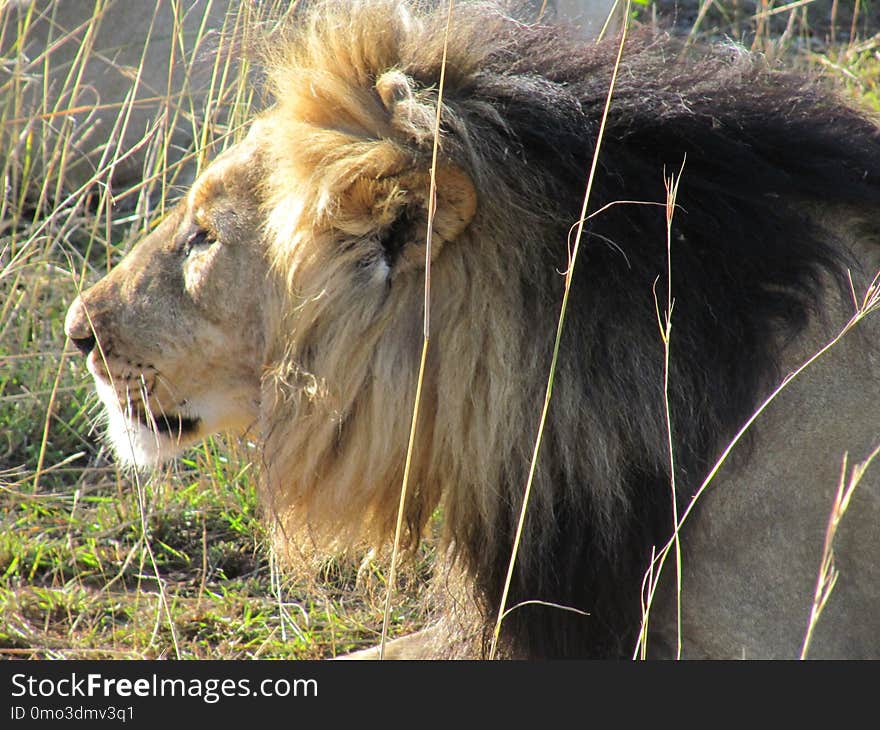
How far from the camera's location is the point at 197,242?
2.54m

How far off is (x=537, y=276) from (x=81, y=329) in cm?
102

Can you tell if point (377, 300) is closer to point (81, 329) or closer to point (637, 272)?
point (637, 272)

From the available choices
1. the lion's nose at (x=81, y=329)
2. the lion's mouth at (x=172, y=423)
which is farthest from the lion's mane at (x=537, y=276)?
the lion's nose at (x=81, y=329)

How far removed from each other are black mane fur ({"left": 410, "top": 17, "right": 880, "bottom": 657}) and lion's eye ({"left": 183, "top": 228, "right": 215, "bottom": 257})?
0.56 metres

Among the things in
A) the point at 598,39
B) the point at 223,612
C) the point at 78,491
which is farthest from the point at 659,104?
the point at 78,491

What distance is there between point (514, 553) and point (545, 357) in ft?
1.21

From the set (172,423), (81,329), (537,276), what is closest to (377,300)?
(537,276)

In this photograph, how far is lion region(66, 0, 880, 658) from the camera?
225cm

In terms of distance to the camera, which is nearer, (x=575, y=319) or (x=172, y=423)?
(x=575, y=319)

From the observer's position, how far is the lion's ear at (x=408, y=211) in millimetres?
2188

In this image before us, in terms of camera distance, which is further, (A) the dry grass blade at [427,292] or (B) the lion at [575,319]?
(B) the lion at [575,319]

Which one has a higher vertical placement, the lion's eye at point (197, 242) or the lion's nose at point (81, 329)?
the lion's eye at point (197, 242)

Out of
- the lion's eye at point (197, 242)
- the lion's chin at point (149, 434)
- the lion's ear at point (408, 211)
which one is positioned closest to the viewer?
the lion's ear at point (408, 211)

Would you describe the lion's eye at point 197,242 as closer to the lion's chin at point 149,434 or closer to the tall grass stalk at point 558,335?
the lion's chin at point 149,434
